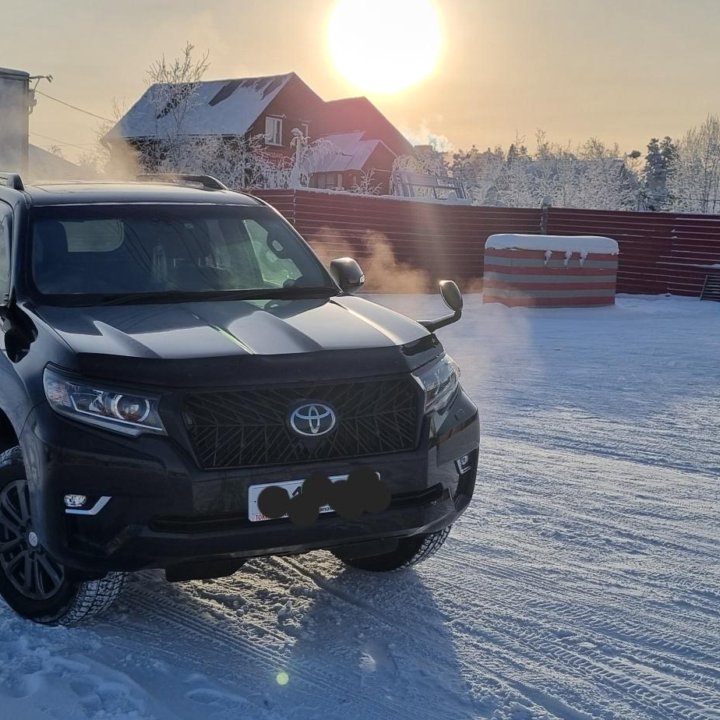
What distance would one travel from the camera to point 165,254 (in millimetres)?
4793

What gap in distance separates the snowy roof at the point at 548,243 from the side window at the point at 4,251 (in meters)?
13.3

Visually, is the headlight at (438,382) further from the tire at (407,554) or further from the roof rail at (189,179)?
Answer: the roof rail at (189,179)

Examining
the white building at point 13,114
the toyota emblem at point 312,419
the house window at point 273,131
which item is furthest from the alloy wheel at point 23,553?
the house window at point 273,131

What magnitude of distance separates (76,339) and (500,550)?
93.9 inches

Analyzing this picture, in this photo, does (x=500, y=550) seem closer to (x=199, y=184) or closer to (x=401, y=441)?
(x=401, y=441)

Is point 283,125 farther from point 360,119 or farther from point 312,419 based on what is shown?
point 312,419

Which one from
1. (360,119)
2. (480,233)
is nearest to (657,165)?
(360,119)

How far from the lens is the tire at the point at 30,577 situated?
3.68 meters

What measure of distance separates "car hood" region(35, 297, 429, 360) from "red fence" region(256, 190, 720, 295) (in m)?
15.6

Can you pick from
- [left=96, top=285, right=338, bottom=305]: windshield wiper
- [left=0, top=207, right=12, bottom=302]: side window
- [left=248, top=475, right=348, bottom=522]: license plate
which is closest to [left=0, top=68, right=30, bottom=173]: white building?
[left=0, top=207, right=12, bottom=302]: side window

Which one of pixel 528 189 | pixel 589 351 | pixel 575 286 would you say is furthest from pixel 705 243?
pixel 528 189

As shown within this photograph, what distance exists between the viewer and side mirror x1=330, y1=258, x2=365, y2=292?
17.0 ft

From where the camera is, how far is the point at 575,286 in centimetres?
1773

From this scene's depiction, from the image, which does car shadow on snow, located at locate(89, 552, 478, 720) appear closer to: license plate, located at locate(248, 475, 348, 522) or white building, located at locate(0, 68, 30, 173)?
license plate, located at locate(248, 475, 348, 522)
